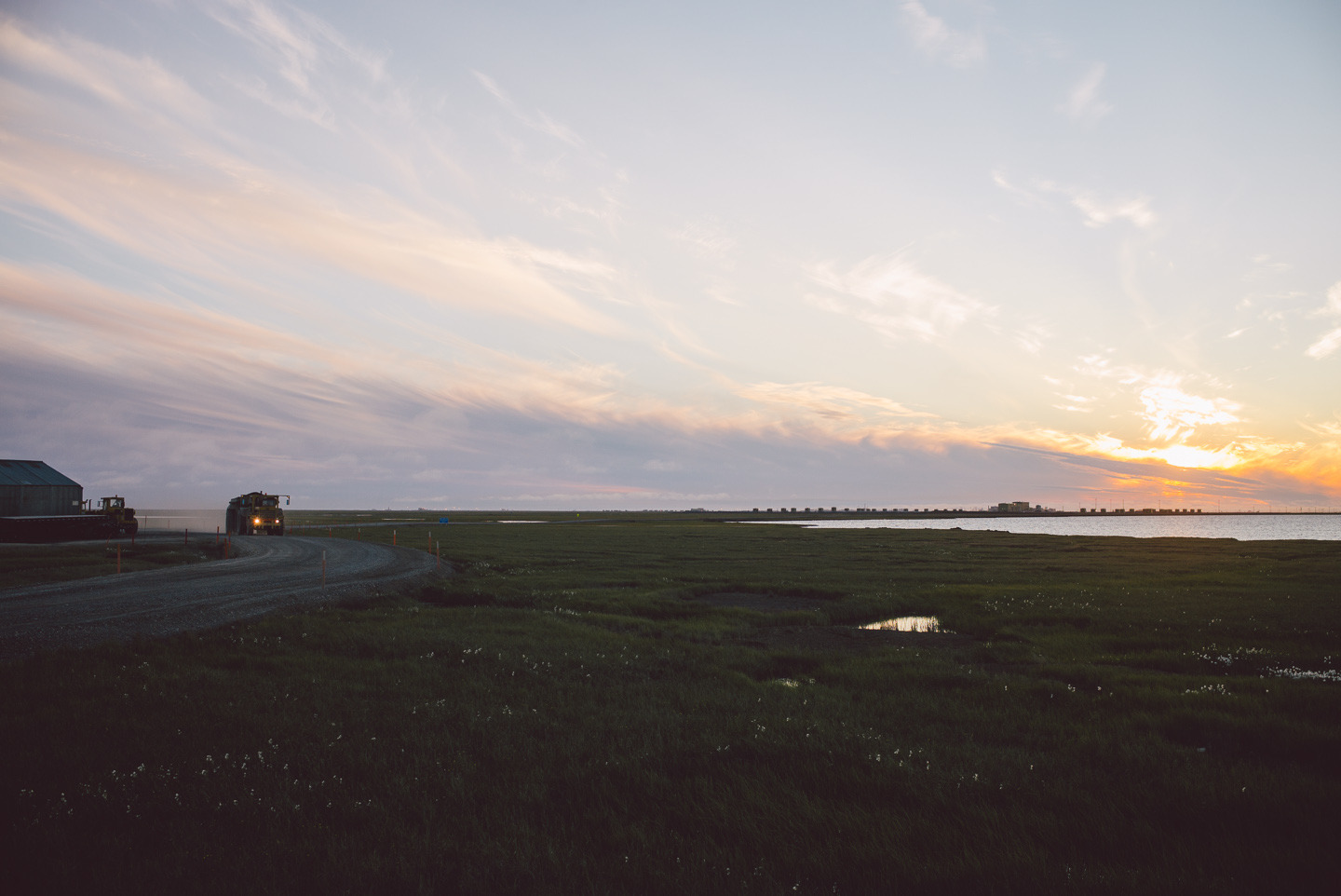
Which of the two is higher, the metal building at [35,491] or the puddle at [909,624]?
the metal building at [35,491]

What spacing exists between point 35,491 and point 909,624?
9377 cm

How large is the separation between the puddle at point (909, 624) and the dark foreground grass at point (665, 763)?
3373 millimetres

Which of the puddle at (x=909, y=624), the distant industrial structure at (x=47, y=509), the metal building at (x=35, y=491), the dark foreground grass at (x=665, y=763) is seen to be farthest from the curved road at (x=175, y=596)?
the metal building at (x=35, y=491)

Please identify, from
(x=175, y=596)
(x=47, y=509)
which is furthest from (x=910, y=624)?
(x=47, y=509)

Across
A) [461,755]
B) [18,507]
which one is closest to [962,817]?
[461,755]

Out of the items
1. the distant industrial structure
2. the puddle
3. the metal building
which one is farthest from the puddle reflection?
the metal building

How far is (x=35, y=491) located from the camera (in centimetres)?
7356

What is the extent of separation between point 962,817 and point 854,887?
2.33 m

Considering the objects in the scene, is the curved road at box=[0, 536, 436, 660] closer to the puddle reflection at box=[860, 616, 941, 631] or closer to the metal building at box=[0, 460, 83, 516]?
the puddle reflection at box=[860, 616, 941, 631]

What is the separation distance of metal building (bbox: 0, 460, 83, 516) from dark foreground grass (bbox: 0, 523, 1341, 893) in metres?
78.1

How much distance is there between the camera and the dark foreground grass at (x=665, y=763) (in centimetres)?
717

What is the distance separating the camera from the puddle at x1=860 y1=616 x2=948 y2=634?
81.6ft

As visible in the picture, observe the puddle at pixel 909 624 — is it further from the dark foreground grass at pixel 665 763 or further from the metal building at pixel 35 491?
the metal building at pixel 35 491

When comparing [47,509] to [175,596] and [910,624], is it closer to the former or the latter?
[175,596]
